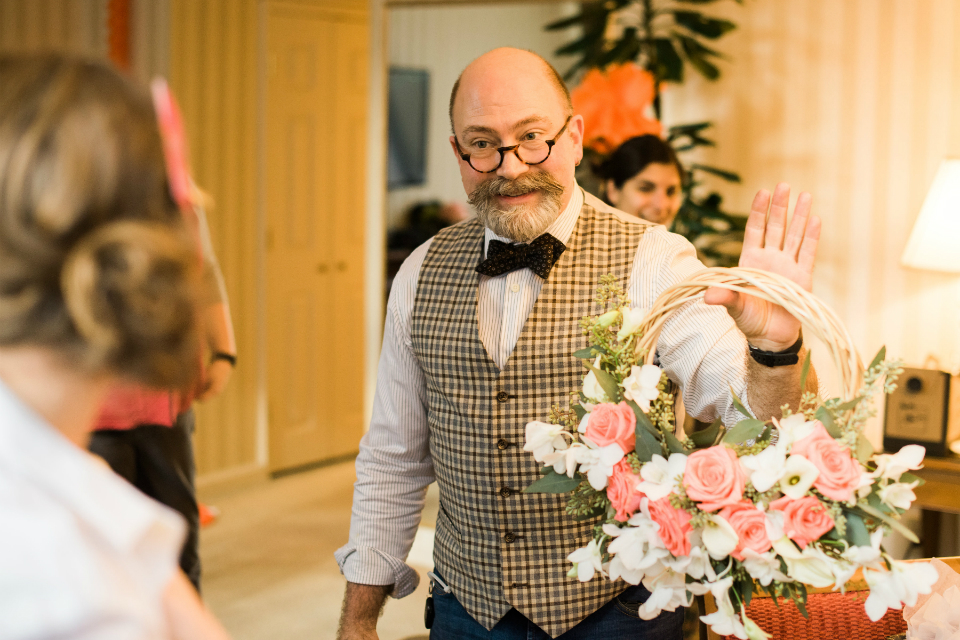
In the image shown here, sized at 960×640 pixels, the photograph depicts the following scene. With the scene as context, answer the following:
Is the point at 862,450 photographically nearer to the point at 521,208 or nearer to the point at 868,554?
the point at 868,554

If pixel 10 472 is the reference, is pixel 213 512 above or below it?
below

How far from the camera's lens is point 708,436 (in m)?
1.05

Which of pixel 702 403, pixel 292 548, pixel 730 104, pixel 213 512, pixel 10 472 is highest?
pixel 730 104

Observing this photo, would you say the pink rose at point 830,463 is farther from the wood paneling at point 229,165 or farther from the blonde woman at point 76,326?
the wood paneling at point 229,165

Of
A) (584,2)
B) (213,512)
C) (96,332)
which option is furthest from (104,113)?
(584,2)

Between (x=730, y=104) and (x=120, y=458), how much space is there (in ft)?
9.56

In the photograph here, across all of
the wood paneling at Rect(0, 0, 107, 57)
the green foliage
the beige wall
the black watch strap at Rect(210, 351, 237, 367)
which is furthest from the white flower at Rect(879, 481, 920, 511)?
the wood paneling at Rect(0, 0, 107, 57)

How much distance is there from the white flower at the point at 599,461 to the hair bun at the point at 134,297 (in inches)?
20.6

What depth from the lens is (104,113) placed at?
572 mm

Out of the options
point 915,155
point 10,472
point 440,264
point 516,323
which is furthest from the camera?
point 915,155

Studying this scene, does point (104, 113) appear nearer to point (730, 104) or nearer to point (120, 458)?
point (120, 458)

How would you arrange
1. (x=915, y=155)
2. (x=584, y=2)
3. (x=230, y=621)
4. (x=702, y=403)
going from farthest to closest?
(x=584, y=2), (x=915, y=155), (x=230, y=621), (x=702, y=403)

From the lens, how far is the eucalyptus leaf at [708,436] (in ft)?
3.42

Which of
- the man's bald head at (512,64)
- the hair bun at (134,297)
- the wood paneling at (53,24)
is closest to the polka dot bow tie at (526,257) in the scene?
the man's bald head at (512,64)
